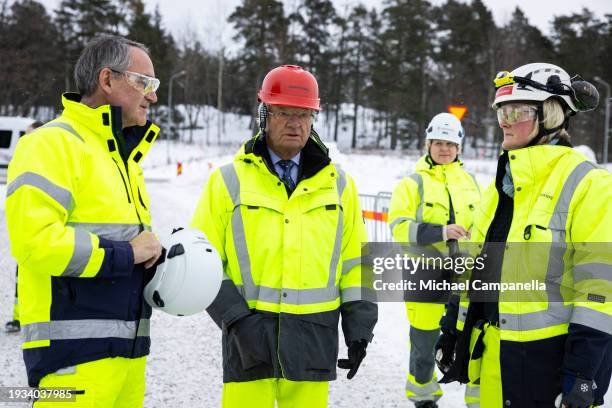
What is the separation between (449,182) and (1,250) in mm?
8104

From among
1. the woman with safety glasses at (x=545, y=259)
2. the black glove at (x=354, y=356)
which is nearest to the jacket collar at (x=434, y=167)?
the woman with safety glasses at (x=545, y=259)

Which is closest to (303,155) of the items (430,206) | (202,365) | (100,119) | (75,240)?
(100,119)

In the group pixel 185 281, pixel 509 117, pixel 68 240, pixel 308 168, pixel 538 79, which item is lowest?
pixel 185 281

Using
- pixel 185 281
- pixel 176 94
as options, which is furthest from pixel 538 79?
pixel 176 94

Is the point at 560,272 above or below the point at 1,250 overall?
above

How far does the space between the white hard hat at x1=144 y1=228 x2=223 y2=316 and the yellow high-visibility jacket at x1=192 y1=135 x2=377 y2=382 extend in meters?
0.25

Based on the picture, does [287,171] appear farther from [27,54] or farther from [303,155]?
[27,54]

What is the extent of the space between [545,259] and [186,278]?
5.32ft

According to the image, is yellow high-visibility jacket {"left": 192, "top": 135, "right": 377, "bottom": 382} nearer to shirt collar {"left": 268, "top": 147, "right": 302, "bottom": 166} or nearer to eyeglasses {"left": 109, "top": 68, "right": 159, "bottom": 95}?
shirt collar {"left": 268, "top": 147, "right": 302, "bottom": 166}

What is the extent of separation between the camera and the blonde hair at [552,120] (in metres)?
2.48

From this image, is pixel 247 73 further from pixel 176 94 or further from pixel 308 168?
pixel 308 168

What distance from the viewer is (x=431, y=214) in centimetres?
420

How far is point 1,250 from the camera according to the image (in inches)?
350

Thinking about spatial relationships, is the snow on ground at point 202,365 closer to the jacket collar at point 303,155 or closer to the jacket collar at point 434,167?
the jacket collar at point 303,155
